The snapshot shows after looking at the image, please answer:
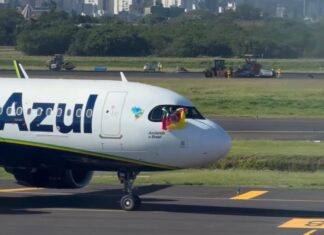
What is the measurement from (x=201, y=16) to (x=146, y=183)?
62011mm

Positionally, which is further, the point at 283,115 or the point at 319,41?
the point at 283,115

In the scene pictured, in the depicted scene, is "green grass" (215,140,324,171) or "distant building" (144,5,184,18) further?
"distant building" (144,5,184,18)

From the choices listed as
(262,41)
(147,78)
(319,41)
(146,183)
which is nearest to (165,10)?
(147,78)

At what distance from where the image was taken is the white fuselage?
23766 millimetres

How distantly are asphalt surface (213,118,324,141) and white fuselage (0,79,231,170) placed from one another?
62.7 feet

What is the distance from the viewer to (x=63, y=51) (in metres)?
100

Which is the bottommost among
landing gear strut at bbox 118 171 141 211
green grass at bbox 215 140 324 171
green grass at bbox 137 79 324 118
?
green grass at bbox 137 79 324 118

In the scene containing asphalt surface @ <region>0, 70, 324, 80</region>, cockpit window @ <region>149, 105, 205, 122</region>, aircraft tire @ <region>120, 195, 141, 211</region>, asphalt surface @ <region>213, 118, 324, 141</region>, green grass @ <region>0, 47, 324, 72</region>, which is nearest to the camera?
cockpit window @ <region>149, 105, 205, 122</region>

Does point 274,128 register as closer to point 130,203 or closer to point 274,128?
point 274,128

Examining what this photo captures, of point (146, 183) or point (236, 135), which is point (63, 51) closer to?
point (236, 135)

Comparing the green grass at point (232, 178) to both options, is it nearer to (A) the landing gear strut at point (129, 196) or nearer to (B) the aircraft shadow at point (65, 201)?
(B) the aircraft shadow at point (65, 201)

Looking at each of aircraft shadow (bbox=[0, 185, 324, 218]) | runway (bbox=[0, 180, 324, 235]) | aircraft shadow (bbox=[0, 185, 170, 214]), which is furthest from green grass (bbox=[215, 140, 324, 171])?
aircraft shadow (bbox=[0, 185, 324, 218])

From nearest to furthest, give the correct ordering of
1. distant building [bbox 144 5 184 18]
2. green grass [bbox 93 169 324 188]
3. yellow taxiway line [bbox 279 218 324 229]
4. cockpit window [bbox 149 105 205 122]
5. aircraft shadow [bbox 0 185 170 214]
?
yellow taxiway line [bbox 279 218 324 229] < cockpit window [bbox 149 105 205 122] < aircraft shadow [bbox 0 185 170 214] < green grass [bbox 93 169 324 188] < distant building [bbox 144 5 184 18]

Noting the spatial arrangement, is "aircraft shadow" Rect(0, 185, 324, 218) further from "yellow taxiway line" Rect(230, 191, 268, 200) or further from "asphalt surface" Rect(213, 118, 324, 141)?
"asphalt surface" Rect(213, 118, 324, 141)
